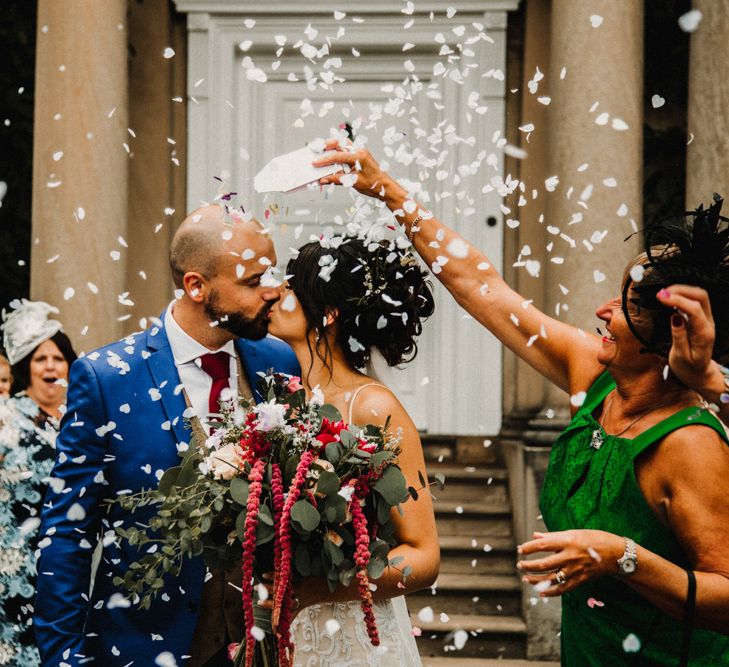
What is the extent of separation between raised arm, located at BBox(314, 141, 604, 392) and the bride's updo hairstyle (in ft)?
0.47

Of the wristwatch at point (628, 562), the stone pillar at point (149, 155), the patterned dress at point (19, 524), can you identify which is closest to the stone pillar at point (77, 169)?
the stone pillar at point (149, 155)

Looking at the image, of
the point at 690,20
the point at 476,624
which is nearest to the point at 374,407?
the point at 476,624

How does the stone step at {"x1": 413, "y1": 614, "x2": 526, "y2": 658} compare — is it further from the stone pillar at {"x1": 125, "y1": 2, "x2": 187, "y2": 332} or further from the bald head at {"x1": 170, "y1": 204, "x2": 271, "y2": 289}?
the bald head at {"x1": 170, "y1": 204, "x2": 271, "y2": 289}

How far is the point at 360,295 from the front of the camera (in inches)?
130

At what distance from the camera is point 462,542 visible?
696 centimetres

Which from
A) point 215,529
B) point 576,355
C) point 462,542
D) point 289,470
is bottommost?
point 462,542

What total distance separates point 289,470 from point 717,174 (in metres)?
4.32

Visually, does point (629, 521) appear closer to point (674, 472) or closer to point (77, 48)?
point (674, 472)

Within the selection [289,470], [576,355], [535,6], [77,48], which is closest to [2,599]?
[289,470]

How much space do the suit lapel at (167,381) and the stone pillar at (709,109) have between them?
394 cm

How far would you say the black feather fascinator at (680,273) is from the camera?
2523 millimetres

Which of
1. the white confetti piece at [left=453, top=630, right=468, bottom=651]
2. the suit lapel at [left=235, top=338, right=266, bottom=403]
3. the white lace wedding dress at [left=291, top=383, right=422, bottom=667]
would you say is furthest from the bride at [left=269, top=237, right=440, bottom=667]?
the white confetti piece at [left=453, top=630, right=468, bottom=651]

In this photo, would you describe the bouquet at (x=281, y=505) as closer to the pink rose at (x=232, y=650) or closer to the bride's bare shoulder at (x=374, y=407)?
the pink rose at (x=232, y=650)

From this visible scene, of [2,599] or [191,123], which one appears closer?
[2,599]
